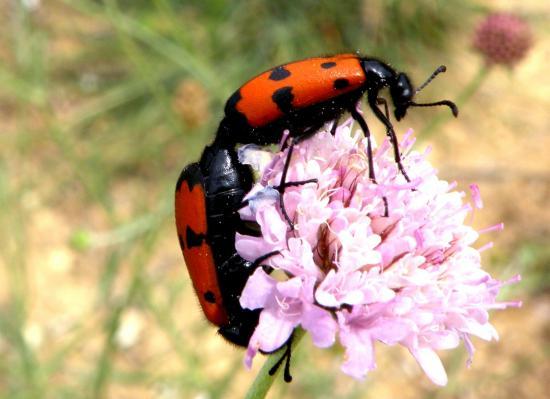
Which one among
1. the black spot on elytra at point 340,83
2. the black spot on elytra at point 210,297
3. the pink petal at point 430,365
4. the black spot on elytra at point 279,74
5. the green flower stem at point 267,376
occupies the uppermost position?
the black spot on elytra at point 279,74

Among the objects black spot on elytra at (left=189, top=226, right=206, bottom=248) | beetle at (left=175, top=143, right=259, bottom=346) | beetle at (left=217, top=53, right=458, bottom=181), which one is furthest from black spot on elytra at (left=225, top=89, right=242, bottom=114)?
black spot on elytra at (left=189, top=226, right=206, bottom=248)

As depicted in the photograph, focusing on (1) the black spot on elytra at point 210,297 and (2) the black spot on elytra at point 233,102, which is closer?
(1) the black spot on elytra at point 210,297

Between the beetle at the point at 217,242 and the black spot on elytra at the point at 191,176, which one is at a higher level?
the black spot on elytra at the point at 191,176

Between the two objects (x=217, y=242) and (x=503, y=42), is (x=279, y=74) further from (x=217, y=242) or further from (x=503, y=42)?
(x=503, y=42)

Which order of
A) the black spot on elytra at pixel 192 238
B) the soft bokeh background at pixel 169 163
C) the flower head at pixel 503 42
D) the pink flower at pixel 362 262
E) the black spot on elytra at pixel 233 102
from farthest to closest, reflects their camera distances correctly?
the soft bokeh background at pixel 169 163
the flower head at pixel 503 42
the black spot on elytra at pixel 233 102
the black spot on elytra at pixel 192 238
the pink flower at pixel 362 262

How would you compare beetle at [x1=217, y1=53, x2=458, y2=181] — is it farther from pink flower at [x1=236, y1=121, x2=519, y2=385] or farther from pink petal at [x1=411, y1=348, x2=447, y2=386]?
pink petal at [x1=411, y1=348, x2=447, y2=386]

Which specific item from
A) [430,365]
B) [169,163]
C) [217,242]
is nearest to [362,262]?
[430,365]

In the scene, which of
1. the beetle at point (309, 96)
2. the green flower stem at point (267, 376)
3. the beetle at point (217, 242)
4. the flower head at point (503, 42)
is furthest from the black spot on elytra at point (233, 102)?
the flower head at point (503, 42)

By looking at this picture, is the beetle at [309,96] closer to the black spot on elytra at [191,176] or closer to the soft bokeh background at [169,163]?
the black spot on elytra at [191,176]
